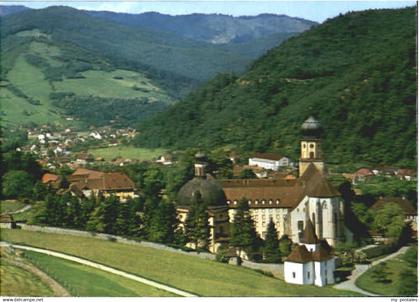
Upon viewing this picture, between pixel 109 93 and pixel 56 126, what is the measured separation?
7.62m

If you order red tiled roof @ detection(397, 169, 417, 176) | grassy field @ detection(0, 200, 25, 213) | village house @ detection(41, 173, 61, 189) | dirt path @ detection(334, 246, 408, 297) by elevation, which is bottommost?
dirt path @ detection(334, 246, 408, 297)

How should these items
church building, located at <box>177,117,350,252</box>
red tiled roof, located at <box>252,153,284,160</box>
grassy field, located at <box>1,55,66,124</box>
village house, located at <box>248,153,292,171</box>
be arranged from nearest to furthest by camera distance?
church building, located at <box>177,117,350,252</box>
village house, located at <box>248,153,292,171</box>
red tiled roof, located at <box>252,153,284,160</box>
grassy field, located at <box>1,55,66,124</box>

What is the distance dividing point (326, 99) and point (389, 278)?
15124 millimetres

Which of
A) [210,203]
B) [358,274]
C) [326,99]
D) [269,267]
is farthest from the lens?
[326,99]

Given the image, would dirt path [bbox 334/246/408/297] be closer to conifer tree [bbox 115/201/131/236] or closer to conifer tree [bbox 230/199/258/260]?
conifer tree [bbox 230/199/258/260]

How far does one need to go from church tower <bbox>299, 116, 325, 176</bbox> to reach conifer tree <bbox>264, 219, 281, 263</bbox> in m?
2.65

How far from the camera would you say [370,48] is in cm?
4156

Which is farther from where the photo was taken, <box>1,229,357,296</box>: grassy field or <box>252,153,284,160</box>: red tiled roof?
<box>252,153,284,160</box>: red tiled roof

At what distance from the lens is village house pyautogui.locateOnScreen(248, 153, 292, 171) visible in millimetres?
23625

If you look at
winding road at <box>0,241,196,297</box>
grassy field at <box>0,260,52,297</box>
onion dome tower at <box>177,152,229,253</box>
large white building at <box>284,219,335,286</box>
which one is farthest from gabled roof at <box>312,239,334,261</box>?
grassy field at <box>0,260,52,297</box>

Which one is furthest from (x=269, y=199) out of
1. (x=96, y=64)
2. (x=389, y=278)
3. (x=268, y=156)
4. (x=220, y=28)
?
(x=96, y=64)

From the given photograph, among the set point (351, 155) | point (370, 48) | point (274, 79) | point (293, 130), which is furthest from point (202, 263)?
point (370, 48)

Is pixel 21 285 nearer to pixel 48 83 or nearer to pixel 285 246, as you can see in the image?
pixel 285 246

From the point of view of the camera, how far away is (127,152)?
28.0 metres
